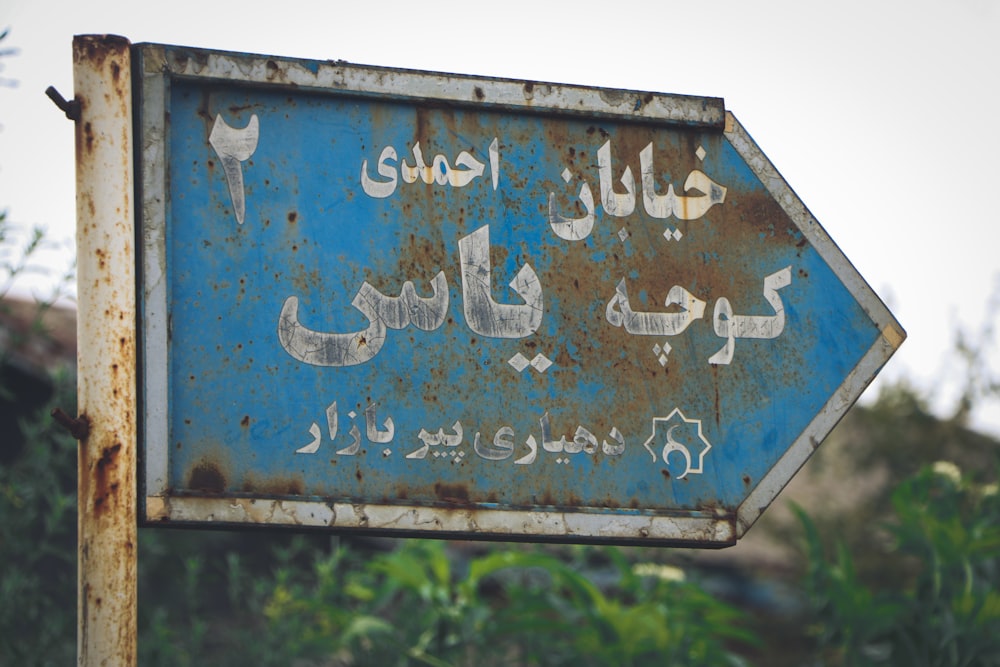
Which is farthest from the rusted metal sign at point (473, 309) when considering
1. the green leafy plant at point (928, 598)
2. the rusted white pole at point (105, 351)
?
the green leafy plant at point (928, 598)

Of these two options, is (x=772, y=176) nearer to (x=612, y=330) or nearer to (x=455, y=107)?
(x=612, y=330)

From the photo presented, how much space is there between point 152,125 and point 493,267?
61cm

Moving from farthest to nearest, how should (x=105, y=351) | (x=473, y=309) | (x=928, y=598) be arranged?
(x=928, y=598), (x=473, y=309), (x=105, y=351)

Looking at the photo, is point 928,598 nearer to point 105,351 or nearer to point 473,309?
point 473,309

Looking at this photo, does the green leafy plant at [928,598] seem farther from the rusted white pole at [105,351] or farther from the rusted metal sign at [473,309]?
the rusted white pole at [105,351]

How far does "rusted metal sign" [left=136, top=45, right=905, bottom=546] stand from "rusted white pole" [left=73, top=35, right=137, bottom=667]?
0.06m

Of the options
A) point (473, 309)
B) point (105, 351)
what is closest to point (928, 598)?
point (473, 309)

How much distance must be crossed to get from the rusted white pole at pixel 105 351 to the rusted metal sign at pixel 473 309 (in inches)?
2.4

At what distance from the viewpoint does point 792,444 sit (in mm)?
1789

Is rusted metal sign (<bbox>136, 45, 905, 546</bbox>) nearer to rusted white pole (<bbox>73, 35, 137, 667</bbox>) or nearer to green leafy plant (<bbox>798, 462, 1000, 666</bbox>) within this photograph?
rusted white pole (<bbox>73, 35, 137, 667</bbox>)

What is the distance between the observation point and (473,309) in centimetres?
173

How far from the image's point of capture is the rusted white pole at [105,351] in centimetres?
142

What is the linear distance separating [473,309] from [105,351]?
1.96 ft

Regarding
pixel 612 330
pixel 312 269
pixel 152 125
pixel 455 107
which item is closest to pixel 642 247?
pixel 612 330
